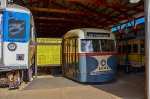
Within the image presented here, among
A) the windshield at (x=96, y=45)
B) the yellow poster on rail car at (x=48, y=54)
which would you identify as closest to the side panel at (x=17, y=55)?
the windshield at (x=96, y=45)

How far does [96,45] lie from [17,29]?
3955 mm

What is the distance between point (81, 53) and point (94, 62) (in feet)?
2.54

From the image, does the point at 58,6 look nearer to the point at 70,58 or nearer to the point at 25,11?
the point at 70,58

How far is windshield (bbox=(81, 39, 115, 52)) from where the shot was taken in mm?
11383

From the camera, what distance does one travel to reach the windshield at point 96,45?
37.3 feet

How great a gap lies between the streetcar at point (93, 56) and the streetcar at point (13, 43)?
266 centimetres

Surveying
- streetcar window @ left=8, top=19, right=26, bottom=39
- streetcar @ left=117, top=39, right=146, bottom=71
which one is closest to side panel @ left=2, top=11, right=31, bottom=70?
streetcar window @ left=8, top=19, right=26, bottom=39

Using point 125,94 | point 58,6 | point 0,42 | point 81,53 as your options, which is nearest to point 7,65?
point 0,42

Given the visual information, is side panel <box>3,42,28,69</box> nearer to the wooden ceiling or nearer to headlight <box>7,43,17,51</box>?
headlight <box>7,43,17,51</box>

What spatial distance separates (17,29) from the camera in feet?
32.6

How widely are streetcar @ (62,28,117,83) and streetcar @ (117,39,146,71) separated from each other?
4.41 meters

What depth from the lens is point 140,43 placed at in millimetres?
15875

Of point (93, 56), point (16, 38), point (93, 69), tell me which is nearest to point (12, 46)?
point (16, 38)

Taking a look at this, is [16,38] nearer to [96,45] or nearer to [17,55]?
[17,55]
